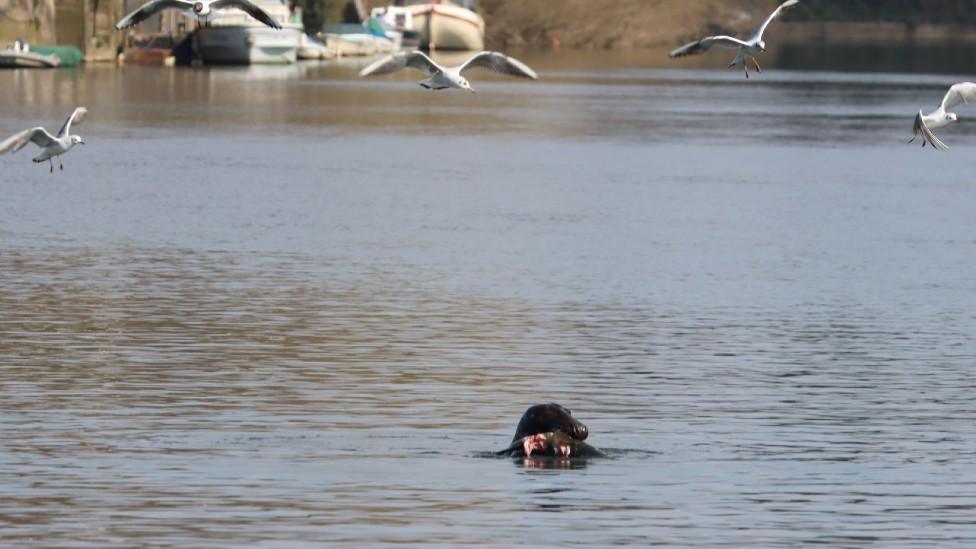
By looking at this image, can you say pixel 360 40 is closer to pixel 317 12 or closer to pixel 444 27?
pixel 317 12

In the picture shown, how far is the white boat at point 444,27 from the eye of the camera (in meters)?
142

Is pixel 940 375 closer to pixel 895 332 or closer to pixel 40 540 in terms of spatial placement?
pixel 895 332

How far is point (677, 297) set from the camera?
1210 inches

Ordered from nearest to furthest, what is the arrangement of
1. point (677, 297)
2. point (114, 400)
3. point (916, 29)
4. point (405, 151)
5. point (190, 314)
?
point (114, 400) < point (190, 314) < point (677, 297) < point (405, 151) < point (916, 29)

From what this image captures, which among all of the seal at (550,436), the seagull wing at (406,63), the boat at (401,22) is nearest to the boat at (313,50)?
the boat at (401,22)

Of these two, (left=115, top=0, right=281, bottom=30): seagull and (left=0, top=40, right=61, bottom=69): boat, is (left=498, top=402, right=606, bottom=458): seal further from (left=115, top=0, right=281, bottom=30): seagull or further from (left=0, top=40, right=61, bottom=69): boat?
(left=0, top=40, right=61, bottom=69): boat

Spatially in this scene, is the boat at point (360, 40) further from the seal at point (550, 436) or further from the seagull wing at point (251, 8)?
the seal at point (550, 436)

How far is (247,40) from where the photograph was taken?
11306cm

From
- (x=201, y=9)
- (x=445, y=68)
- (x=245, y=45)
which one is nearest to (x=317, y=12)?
(x=245, y=45)

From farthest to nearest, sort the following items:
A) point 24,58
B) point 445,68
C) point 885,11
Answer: point 885,11 → point 24,58 → point 445,68

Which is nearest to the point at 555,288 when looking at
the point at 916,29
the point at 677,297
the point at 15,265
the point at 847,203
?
the point at 677,297

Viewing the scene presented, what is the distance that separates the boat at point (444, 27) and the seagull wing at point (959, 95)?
388 feet

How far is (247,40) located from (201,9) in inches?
3577

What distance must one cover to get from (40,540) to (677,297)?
52.3ft
